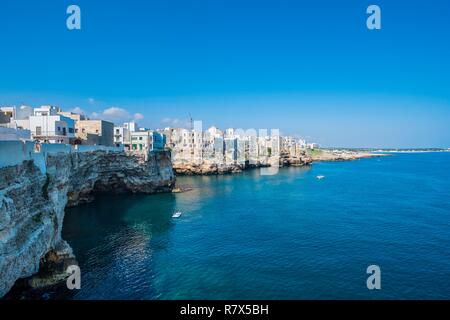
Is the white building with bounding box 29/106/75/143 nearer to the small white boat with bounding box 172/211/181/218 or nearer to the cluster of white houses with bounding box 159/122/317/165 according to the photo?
the small white boat with bounding box 172/211/181/218

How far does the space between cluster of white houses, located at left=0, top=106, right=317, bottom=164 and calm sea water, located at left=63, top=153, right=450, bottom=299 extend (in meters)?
11.8

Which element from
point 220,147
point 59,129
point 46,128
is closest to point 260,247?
point 59,129

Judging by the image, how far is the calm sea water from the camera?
21.7 m

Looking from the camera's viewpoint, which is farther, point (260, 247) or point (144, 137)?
point (144, 137)

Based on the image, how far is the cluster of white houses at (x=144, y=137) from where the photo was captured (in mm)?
41938

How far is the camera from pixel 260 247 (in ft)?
98.4

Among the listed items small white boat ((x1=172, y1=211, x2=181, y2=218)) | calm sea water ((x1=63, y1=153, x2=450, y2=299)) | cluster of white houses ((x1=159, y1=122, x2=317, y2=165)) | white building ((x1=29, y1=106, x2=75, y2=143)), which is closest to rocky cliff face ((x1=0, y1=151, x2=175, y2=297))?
calm sea water ((x1=63, y1=153, x2=450, y2=299))

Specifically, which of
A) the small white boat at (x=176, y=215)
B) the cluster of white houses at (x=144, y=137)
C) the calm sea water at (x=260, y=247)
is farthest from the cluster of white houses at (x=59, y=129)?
the small white boat at (x=176, y=215)

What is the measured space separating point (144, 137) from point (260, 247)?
147ft

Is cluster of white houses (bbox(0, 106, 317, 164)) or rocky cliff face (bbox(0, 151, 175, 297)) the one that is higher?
cluster of white houses (bbox(0, 106, 317, 164))

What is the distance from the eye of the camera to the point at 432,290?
2150cm

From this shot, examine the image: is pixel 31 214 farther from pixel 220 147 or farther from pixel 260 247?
pixel 220 147
